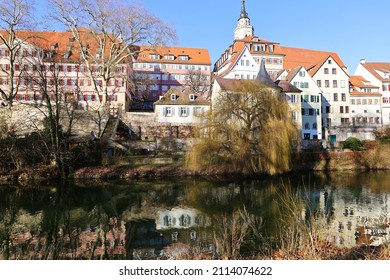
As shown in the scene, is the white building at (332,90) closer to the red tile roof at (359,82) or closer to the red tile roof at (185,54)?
the red tile roof at (359,82)

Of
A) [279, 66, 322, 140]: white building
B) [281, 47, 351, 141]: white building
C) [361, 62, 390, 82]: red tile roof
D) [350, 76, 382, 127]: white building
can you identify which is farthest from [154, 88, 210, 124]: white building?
[361, 62, 390, 82]: red tile roof

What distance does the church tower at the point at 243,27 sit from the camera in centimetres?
5859

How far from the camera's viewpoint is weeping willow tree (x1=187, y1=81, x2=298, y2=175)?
18094mm

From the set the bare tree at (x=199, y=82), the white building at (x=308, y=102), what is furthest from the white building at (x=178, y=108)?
the bare tree at (x=199, y=82)

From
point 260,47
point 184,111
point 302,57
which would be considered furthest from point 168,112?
point 302,57

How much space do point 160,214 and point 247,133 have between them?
9.63 metres

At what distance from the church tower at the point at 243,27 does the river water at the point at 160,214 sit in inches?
1798

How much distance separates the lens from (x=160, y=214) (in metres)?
10.8

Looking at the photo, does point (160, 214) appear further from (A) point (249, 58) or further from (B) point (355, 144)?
(A) point (249, 58)

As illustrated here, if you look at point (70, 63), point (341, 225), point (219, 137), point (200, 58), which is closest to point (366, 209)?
point (341, 225)

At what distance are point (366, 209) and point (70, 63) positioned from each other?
3113 centimetres

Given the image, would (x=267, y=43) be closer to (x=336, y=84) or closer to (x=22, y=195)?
(x=336, y=84)

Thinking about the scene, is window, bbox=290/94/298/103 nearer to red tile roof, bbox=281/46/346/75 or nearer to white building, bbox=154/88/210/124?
white building, bbox=154/88/210/124

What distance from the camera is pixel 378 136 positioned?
2625 centimetres
